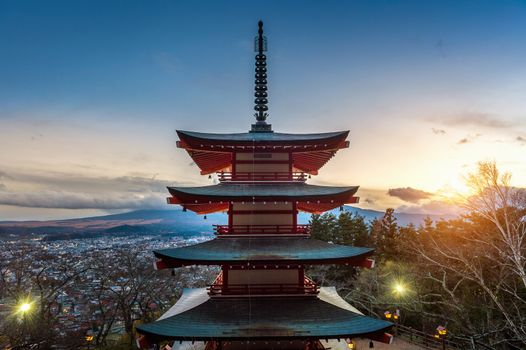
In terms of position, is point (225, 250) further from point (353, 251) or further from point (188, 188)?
point (353, 251)

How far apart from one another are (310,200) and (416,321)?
3170cm

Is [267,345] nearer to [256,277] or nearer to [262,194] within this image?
[256,277]

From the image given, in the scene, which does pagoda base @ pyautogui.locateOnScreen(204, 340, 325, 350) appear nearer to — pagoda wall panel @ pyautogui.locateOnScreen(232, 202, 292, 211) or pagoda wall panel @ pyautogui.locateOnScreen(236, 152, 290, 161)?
pagoda wall panel @ pyautogui.locateOnScreen(232, 202, 292, 211)

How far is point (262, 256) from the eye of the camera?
1590 centimetres

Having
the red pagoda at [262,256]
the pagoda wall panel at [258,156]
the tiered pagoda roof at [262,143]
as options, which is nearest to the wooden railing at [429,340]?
the red pagoda at [262,256]

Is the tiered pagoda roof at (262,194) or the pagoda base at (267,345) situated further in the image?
the tiered pagoda roof at (262,194)

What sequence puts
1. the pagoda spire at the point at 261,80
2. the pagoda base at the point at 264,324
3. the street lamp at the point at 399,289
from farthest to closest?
1. the street lamp at the point at 399,289
2. the pagoda spire at the point at 261,80
3. the pagoda base at the point at 264,324

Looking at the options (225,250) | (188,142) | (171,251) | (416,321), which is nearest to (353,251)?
(225,250)

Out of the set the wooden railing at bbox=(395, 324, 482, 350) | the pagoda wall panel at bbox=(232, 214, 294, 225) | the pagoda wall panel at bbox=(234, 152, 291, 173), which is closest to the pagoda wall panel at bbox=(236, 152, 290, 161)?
the pagoda wall panel at bbox=(234, 152, 291, 173)

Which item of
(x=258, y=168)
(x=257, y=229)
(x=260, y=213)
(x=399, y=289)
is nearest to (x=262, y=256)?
(x=257, y=229)

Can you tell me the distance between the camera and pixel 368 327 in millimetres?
14422

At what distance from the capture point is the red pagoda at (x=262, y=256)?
47.4 ft


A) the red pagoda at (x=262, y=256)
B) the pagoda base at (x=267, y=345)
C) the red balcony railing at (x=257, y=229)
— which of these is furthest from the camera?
the red balcony railing at (x=257, y=229)

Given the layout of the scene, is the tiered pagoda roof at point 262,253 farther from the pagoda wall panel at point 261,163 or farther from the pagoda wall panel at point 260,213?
the pagoda wall panel at point 261,163
